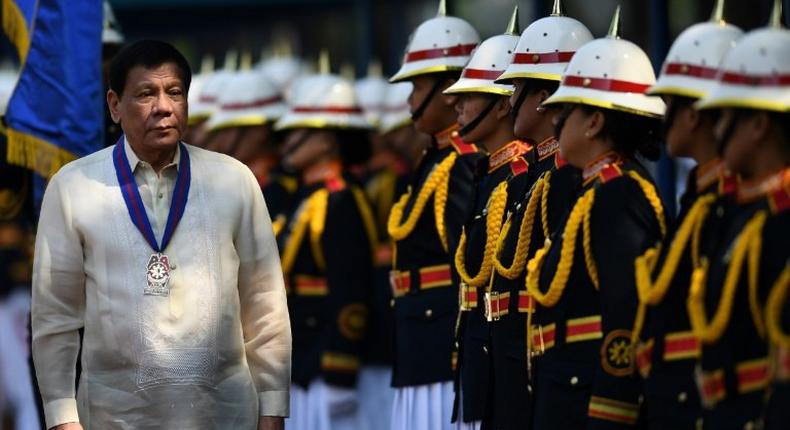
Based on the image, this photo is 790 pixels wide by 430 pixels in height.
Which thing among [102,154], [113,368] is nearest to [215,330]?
[113,368]

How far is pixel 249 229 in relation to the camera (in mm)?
6582

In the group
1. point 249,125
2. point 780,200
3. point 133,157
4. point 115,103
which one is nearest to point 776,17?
point 780,200

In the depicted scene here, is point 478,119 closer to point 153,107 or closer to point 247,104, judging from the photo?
point 153,107

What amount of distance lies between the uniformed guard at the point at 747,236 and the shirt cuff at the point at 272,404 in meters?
1.74

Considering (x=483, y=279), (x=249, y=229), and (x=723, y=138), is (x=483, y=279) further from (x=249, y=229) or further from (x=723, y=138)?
(x=723, y=138)

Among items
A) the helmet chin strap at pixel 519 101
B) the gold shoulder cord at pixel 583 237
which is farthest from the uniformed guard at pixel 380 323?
the gold shoulder cord at pixel 583 237

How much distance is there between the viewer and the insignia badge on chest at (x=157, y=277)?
6309 millimetres

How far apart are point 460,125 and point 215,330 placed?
6.81ft

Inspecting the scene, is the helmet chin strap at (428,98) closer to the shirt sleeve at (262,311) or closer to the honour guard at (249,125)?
the shirt sleeve at (262,311)

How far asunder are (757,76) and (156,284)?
2.21 metres

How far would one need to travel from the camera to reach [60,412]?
250 inches

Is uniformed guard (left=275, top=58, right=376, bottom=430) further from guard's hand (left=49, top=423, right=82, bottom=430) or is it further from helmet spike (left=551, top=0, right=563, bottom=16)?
guard's hand (left=49, top=423, right=82, bottom=430)

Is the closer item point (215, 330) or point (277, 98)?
point (215, 330)

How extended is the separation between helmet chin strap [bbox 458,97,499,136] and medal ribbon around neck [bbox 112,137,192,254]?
1710 millimetres
